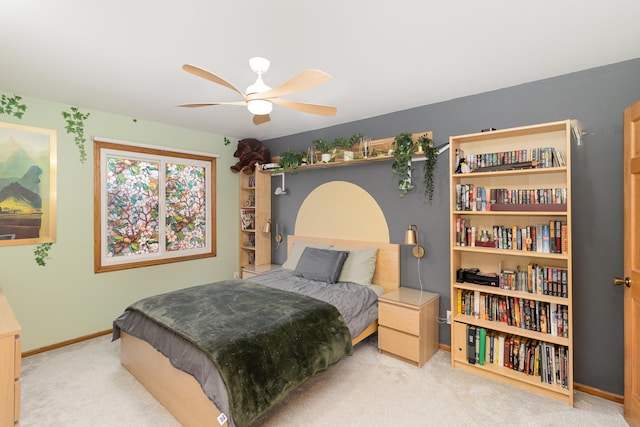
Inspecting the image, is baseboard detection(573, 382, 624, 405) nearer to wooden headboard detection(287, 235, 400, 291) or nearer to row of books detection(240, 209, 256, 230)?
wooden headboard detection(287, 235, 400, 291)

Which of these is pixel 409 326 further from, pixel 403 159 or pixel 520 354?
pixel 403 159

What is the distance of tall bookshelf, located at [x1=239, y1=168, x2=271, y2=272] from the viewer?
461 centimetres

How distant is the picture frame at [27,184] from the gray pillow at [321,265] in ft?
8.64

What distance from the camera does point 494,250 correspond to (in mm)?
2654

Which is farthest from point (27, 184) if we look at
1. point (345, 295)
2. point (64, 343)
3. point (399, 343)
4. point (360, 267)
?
point (399, 343)

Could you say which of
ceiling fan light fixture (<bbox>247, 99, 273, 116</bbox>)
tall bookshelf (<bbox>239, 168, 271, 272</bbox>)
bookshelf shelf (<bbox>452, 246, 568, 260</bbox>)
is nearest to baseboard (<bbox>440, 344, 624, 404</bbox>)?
bookshelf shelf (<bbox>452, 246, 568, 260</bbox>)

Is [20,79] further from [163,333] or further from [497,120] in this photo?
[497,120]

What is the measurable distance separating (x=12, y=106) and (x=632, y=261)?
5280 millimetres

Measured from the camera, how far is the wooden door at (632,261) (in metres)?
2.03

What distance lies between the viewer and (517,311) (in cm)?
262

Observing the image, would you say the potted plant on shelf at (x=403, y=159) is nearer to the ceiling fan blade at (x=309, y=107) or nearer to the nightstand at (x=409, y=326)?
the nightstand at (x=409, y=326)

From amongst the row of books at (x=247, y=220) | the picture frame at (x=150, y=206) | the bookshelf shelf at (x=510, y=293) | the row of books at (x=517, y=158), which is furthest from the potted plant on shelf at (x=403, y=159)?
the picture frame at (x=150, y=206)

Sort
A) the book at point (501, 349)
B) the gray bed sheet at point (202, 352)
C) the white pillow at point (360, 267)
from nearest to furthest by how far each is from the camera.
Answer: the gray bed sheet at point (202, 352) < the book at point (501, 349) < the white pillow at point (360, 267)

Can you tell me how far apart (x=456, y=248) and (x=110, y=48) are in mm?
3123
